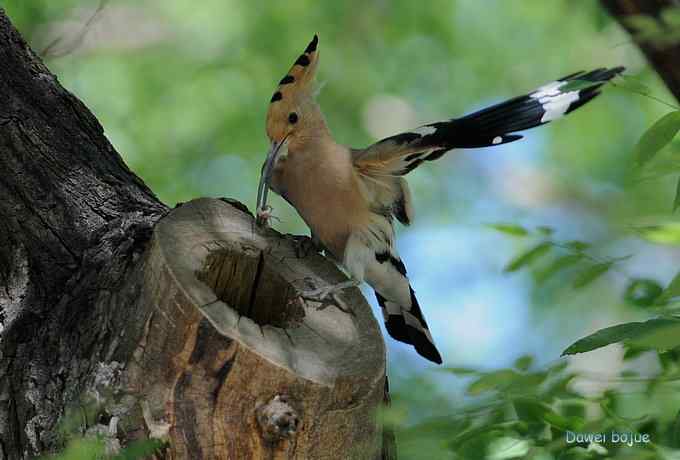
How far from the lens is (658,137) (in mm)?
1401

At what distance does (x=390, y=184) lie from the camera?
2.46m

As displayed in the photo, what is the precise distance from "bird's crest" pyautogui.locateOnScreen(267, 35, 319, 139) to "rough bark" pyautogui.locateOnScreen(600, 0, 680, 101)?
863mm

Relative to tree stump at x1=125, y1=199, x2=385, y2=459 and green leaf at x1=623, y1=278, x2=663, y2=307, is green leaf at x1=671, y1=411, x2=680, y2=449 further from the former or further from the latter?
tree stump at x1=125, y1=199, x2=385, y2=459

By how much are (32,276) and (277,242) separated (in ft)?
1.62

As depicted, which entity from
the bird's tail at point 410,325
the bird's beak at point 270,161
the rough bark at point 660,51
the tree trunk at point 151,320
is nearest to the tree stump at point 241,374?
the tree trunk at point 151,320

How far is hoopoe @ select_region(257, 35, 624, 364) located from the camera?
6.83 ft


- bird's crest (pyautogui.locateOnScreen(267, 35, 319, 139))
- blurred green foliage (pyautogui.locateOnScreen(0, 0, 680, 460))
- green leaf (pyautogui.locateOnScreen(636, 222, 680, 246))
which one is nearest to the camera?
green leaf (pyautogui.locateOnScreen(636, 222, 680, 246))

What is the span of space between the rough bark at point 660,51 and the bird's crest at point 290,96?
2.83 ft

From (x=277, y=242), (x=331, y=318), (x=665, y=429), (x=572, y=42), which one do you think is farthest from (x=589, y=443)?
(x=572, y=42)

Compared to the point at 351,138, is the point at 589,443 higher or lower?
lower

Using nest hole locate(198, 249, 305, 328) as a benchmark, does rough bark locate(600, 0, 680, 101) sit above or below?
above

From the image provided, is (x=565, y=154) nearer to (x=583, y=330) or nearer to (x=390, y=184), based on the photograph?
(x=583, y=330)

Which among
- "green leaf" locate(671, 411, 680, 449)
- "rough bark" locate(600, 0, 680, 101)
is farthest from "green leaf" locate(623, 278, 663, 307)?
"rough bark" locate(600, 0, 680, 101)

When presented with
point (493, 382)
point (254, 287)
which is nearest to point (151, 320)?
point (254, 287)
